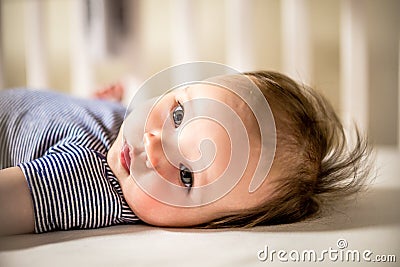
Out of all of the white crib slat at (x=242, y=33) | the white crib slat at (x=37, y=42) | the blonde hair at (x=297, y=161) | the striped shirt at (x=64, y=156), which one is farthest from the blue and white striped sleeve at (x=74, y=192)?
the white crib slat at (x=37, y=42)

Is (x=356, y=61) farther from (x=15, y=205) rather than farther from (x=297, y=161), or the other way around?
(x=15, y=205)

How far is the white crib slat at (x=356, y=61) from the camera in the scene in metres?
1.25

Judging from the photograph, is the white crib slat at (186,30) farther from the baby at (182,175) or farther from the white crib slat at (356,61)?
the baby at (182,175)

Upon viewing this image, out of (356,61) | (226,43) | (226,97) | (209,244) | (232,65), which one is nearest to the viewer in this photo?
(209,244)

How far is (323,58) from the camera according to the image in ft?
5.12

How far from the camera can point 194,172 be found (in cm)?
67

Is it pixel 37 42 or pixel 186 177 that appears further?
pixel 37 42

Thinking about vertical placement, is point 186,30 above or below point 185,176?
above

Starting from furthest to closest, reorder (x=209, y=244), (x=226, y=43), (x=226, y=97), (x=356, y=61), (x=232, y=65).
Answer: (x=226, y=43) < (x=232, y=65) < (x=356, y=61) < (x=226, y=97) < (x=209, y=244)

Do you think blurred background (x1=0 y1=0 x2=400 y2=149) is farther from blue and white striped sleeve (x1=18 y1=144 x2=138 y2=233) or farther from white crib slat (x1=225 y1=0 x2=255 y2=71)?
blue and white striped sleeve (x1=18 y1=144 x2=138 y2=233)

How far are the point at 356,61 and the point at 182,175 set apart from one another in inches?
27.7

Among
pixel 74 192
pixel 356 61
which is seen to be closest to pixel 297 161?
pixel 74 192

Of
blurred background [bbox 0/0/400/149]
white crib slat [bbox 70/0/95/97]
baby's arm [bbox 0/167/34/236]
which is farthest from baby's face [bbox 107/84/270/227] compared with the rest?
white crib slat [bbox 70/0/95/97]

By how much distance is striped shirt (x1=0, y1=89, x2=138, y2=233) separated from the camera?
0.65m
